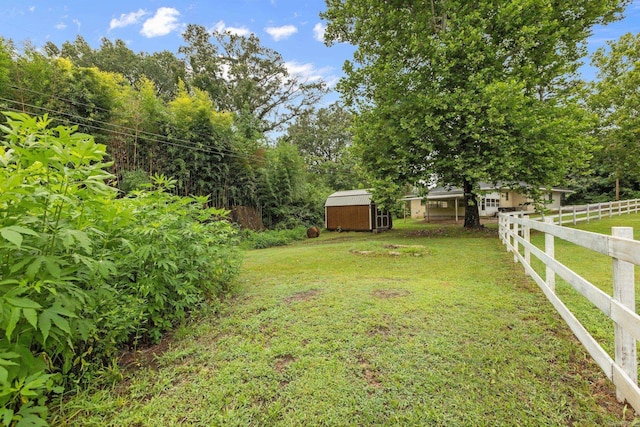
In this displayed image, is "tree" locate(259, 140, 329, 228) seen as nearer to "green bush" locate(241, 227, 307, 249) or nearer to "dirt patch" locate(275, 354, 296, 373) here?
"green bush" locate(241, 227, 307, 249)

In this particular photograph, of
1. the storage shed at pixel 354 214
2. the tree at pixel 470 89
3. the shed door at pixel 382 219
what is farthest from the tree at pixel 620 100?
the storage shed at pixel 354 214

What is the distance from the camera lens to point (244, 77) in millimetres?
19828

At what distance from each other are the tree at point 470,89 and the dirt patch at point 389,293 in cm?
632

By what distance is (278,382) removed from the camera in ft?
6.34

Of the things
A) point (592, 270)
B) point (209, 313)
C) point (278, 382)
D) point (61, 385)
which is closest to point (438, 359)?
point (278, 382)

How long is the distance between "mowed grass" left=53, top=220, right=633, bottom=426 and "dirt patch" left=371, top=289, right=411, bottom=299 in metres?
0.04

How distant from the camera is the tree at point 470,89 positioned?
834 cm

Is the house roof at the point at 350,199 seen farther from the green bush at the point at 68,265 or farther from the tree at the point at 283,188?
the green bush at the point at 68,265

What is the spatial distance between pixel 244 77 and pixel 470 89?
52.1ft

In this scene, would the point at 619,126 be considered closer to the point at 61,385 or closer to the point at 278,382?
the point at 278,382

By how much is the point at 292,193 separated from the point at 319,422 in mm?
13541

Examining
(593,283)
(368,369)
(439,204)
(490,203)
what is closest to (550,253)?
(593,283)

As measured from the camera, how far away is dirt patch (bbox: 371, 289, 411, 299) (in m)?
3.46

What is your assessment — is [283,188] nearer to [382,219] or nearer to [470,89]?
[382,219]
